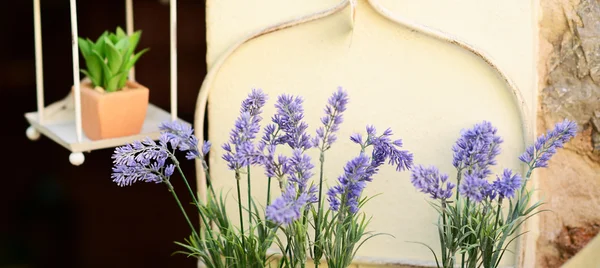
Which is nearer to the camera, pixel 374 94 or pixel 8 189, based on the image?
pixel 374 94

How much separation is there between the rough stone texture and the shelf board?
0.62 m

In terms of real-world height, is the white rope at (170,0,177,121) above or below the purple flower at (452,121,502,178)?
above

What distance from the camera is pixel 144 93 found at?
1.27 m

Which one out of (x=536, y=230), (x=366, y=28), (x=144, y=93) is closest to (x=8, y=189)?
(x=144, y=93)

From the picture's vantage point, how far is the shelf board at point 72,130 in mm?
1229

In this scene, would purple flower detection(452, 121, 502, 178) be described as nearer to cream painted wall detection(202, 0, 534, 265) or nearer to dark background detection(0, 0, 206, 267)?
cream painted wall detection(202, 0, 534, 265)

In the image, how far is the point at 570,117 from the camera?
1.18 m

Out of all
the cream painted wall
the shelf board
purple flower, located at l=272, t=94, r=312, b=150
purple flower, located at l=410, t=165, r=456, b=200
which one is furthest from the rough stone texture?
the shelf board

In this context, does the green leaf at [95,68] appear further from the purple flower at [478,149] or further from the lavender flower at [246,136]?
the purple flower at [478,149]

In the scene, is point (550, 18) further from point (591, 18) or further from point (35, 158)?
point (35, 158)

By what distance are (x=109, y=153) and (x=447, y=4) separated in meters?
1.02

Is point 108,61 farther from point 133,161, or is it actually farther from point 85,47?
point 133,161

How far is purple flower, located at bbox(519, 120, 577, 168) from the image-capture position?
1.05m

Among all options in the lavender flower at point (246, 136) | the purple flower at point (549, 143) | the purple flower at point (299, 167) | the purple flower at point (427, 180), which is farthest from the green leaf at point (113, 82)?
the purple flower at point (549, 143)
